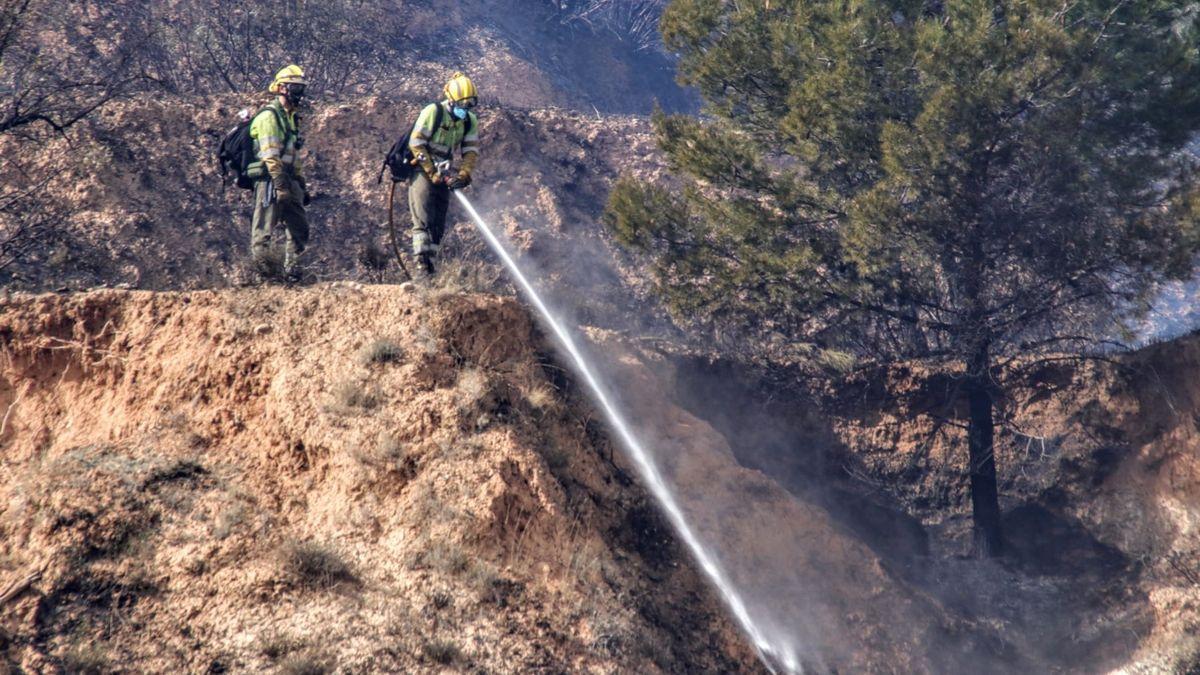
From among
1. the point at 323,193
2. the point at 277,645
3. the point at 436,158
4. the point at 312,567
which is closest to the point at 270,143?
the point at 436,158

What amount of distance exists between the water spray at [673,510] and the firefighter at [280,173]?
1532 mm

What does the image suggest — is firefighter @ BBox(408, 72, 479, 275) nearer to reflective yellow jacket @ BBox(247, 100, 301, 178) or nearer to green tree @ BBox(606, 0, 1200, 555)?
reflective yellow jacket @ BBox(247, 100, 301, 178)

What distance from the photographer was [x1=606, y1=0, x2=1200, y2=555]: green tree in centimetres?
934

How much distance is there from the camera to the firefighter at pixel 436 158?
8.23 meters

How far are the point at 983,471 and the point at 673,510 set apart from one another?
477 centimetres

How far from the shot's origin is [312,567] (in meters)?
5.47

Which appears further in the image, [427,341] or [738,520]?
[738,520]

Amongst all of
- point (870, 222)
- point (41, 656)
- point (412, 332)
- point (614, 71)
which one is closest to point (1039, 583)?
point (870, 222)

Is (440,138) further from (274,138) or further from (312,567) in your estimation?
(312,567)

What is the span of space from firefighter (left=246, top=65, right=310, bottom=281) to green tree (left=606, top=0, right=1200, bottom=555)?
4.30m

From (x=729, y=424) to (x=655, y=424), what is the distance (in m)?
1.73

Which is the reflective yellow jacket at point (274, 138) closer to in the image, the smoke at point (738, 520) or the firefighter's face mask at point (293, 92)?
the firefighter's face mask at point (293, 92)

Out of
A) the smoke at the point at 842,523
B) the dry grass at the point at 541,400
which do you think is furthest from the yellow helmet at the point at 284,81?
the smoke at the point at 842,523

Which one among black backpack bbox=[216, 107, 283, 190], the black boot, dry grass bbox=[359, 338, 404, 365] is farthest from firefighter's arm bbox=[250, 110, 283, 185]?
dry grass bbox=[359, 338, 404, 365]
